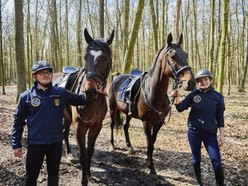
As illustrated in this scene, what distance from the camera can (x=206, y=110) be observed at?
4.16 metres

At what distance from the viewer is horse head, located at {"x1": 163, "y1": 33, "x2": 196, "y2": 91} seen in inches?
162

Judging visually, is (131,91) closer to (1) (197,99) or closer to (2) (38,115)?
(1) (197,99)

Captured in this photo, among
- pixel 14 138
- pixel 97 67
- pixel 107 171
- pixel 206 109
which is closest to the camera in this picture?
pixel 14 138

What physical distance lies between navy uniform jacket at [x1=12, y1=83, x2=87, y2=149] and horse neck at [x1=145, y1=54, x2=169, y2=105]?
217 cm

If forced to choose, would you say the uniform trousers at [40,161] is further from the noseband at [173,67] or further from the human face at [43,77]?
the noseband at [173,67]

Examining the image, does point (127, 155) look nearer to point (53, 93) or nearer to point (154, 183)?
point (154, 183)

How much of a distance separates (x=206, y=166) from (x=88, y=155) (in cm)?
→ 258

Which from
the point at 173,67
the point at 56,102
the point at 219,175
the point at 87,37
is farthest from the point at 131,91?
the point at 56,102

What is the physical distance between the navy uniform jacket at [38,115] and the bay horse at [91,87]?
545 mm

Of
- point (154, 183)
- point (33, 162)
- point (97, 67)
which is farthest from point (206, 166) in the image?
point (33, 162)

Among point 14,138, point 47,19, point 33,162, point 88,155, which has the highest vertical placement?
point 47,19

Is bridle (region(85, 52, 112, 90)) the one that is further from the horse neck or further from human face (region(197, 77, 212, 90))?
human face (region(197, 77, 212, 90))

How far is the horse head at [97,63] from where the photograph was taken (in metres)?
3.65

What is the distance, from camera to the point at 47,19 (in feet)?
95.9
